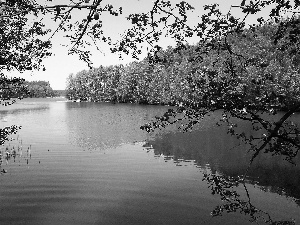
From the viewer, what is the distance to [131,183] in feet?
54.0

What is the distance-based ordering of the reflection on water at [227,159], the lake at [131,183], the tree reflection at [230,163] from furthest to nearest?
the reflection on water at [227,159], the tree reflection at [230,163], the lake at [131,183]

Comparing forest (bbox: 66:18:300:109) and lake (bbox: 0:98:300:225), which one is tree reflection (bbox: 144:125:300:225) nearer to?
lake (bbox: 0:98:300:225)

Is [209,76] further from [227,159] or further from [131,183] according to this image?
[227,159]

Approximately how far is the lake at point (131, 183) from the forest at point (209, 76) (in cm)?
571

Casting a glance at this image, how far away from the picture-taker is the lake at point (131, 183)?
12305mm

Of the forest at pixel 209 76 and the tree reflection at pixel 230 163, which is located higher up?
the forest at pixel 209 76

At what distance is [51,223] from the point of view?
11523mm

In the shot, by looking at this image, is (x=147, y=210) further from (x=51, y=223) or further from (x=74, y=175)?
(x=74, y=175)

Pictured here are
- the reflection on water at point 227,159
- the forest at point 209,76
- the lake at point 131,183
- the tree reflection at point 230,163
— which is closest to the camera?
the forest at point 209,76

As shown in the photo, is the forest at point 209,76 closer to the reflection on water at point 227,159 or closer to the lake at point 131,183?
the reflection on water at point 227,159

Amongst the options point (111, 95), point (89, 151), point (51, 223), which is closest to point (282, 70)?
point (89, 151)

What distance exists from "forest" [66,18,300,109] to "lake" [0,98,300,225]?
5711 millimetres

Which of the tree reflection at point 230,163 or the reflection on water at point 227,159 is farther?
the reflection on water at point 227,159

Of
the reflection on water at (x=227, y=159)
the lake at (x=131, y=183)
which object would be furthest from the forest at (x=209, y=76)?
the lake at (x=131, y=183)
